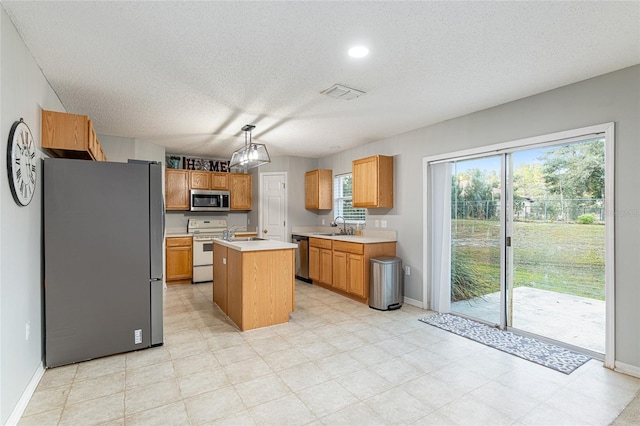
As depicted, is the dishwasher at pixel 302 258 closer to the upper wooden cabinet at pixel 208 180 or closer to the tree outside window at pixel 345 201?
the tree outside window at pixel 345 201

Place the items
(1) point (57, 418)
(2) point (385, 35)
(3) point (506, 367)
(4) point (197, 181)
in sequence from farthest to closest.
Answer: (4) point (197, 181), (3) point (506, 367), (2) point (385, 35), (1) point (57, 418)

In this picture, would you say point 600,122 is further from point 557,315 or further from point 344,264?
point 344,264

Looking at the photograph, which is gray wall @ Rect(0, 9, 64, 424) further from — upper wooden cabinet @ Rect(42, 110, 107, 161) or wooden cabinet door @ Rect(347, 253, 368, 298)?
wooden cabinet door @ Rect(347, 253, 368, 298)

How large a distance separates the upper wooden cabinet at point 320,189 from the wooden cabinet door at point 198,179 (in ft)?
7.08

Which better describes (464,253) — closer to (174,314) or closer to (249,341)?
(249,341)

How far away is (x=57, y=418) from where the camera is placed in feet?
6.76

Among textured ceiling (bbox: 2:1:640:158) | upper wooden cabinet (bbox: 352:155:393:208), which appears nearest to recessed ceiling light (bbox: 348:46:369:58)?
textured ceiling (bbox: 2:1:640:158)

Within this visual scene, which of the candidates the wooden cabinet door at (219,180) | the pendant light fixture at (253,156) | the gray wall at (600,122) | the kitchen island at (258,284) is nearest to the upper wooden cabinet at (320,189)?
the wooden cabinet door at (219,180)

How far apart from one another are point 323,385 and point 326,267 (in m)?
3.01

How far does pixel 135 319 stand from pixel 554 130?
14.5 ft

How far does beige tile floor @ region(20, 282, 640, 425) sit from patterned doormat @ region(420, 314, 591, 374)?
94 millimetres

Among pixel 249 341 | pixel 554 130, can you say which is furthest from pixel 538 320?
pixel 249 341

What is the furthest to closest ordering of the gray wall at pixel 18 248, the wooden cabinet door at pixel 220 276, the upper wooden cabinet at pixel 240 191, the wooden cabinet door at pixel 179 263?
the upper wooden cabinet at pixel 240 191
the wooden cabinet door at pixel 179 263
the wooden cabinet door at pixel 220 276
the gray wall at pixel 18 248

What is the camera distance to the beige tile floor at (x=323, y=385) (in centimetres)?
209
